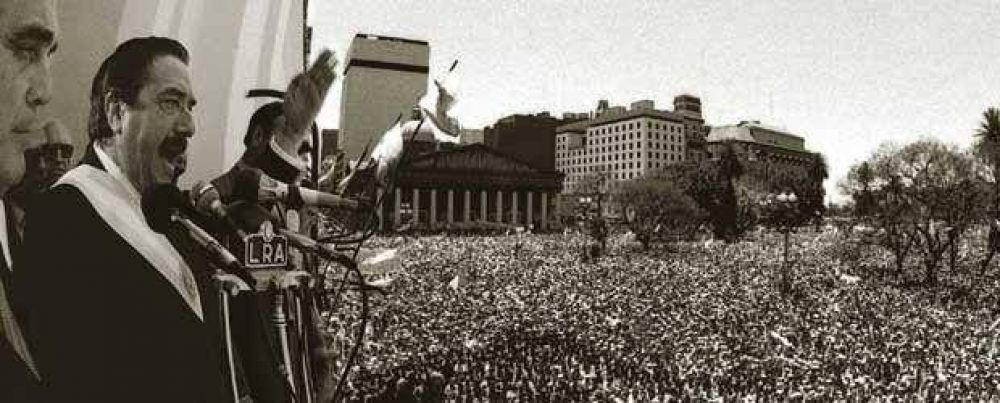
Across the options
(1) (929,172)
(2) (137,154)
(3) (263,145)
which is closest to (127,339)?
(2) (137,154)

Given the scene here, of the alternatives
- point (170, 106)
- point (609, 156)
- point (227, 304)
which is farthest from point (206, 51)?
point (609, 156)

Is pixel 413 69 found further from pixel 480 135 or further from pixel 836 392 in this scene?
pixel 480 135

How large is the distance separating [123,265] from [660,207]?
186 ft

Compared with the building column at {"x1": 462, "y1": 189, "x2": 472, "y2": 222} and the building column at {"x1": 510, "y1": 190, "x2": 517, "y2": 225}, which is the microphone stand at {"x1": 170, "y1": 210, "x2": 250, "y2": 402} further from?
the building column at {"x1": 510, "y1": 190, "x2": 517, "y2": 225}

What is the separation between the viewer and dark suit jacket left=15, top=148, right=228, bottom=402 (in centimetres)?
300

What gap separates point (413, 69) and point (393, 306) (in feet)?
172

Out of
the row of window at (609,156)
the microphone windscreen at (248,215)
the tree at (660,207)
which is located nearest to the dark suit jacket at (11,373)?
the microphone windscreen at (248,215)

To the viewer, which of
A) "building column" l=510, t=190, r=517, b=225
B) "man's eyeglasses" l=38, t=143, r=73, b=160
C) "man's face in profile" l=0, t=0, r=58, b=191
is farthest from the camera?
"building column" l=510, t=190, r=517, b=225

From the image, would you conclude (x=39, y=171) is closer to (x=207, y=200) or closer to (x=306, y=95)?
(x=207, y=200)

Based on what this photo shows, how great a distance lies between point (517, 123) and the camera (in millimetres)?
133000

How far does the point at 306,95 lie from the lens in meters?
3.91

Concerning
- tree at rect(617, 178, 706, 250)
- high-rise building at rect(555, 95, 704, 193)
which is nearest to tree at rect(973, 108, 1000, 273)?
tree at rect(617, 178, 706, 250)

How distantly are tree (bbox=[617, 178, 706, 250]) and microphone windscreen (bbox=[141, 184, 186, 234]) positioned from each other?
50.4 meters

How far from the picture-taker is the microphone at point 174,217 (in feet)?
10.6
